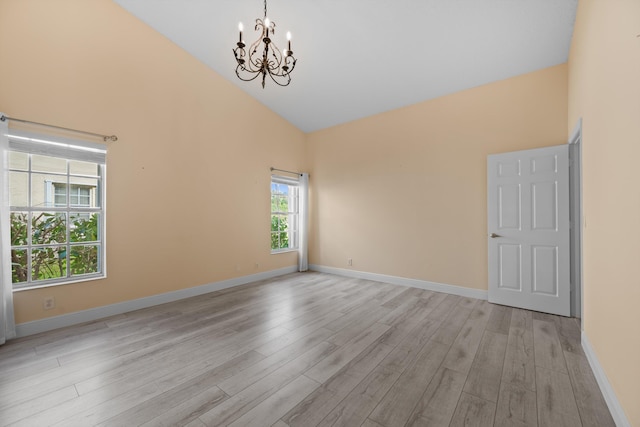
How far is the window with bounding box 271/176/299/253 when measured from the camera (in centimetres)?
551

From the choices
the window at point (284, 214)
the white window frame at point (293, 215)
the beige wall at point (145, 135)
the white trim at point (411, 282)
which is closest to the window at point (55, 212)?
the beige wall at point (145, 135)

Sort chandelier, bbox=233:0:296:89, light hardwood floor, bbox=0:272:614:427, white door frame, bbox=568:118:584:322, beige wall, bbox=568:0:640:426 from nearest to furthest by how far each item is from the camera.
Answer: beige wall, bbox=568:0:640:426, light hardwood floor, bbox=0:272:614:427, chandelier, bbox=233:0:296:89, white door frame, bbox=568:118:584:322

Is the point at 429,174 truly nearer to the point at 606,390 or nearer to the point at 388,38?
the point at 388,38

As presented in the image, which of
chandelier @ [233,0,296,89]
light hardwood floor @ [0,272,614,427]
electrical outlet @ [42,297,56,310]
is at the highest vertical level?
chandelier @ [233,0,296,89]

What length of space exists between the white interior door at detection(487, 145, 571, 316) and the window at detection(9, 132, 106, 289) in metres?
5.23

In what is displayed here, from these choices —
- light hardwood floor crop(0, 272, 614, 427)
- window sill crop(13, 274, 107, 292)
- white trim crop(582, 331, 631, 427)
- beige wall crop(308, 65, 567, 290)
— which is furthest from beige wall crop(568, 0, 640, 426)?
window sill crop(13, 274, 107, 292)

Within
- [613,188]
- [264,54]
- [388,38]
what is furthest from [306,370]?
[388,38]

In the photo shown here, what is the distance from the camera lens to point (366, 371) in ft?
6.78

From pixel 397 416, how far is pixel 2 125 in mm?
4279

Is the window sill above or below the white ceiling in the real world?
below

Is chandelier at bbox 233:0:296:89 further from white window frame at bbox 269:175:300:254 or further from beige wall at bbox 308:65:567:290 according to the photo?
white window frame at bbox 269:175:300:254

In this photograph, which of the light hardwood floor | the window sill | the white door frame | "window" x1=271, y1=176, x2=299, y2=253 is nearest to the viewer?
the light hardwood floor

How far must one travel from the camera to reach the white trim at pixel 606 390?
1.50 meters

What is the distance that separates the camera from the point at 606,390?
1741 mm
